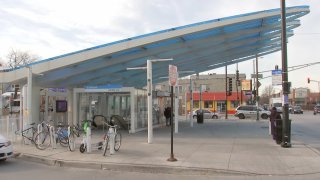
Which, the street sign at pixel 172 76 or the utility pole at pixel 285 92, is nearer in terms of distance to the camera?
the street sign at pixel 172 76

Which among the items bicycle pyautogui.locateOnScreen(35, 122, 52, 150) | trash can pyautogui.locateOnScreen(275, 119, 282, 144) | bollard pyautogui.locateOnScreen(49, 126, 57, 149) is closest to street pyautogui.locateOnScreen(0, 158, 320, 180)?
bollard pyautogui.locateOnScreen(49, 126, 57, 149)

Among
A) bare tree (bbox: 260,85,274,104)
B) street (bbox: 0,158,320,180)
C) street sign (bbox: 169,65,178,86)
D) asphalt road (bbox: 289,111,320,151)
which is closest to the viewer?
street (bbox: 0,158,320,180)

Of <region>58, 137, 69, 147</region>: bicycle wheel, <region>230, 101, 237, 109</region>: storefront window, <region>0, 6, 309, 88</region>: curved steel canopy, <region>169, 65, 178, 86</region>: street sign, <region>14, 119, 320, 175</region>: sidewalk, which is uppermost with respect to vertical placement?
<region>0, 6, 309, 88</region>: curved steel canopy

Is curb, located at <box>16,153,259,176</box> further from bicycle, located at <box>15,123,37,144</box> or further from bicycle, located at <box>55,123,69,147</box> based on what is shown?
bicycle, located at <box>15,123,37,144</box>

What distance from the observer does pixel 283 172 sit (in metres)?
10.8

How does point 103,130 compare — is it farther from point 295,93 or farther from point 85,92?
point 295,93

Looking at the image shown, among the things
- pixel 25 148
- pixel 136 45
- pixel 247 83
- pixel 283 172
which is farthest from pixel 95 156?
pixel 247 83

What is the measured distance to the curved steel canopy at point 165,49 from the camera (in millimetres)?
19664

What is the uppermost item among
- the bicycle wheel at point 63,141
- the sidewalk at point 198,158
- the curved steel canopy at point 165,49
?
the curved steel canopy at point 165,49

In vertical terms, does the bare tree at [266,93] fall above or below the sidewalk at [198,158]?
above

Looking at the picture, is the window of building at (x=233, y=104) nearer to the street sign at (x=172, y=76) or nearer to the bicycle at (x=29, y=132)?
the bicycle at (x=29, y=132)

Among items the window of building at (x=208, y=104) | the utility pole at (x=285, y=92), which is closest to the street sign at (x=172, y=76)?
the utility pole at (x=285, y=92)

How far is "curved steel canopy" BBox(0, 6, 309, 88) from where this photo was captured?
64.5 feet

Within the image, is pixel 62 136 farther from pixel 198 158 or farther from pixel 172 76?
pixel 198 158
